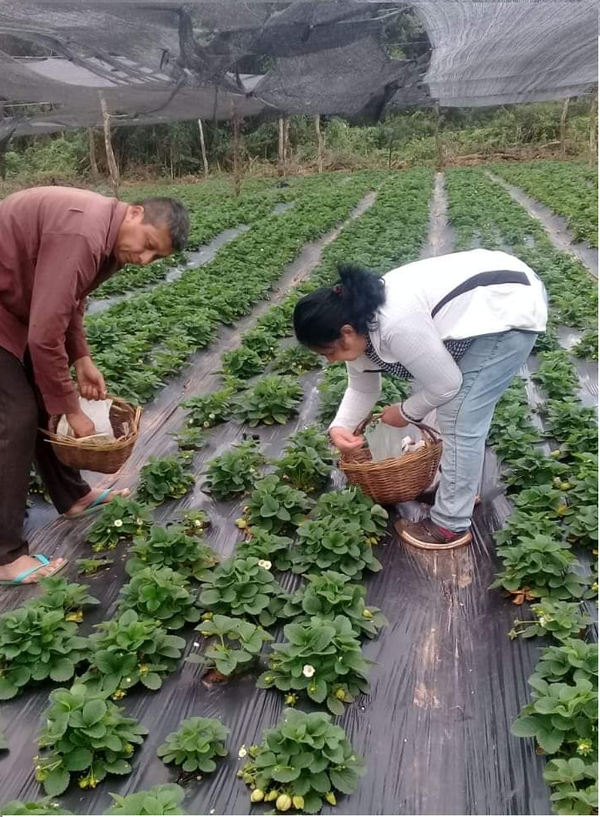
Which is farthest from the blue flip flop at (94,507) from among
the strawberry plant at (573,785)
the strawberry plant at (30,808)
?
the strawberry plant at (573,785)

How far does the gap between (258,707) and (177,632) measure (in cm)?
56

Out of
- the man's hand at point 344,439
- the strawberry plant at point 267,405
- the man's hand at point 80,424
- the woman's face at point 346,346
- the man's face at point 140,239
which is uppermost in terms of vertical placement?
the man's face at point 140,239

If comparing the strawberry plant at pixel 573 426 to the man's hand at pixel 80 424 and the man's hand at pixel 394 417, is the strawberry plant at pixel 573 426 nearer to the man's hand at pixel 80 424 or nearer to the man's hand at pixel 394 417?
the man's hand at pixel 394 417

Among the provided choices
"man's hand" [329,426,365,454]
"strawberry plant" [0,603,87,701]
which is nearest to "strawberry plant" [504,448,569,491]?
"man's hand" [329,426,365,454]

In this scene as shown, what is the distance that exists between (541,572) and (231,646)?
131cm

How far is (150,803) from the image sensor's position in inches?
75.8

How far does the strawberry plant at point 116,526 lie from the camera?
3496 millimetres

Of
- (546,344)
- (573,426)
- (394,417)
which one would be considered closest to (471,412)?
(394,417)

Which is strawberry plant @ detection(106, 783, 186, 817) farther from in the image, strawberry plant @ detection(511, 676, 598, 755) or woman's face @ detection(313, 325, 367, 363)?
woman's face @ detection(313, 325, 367, 363)

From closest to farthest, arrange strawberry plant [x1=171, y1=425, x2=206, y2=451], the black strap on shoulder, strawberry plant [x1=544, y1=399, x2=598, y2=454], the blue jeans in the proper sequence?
the black strap on shoulder < the blue jeans < strawberry plant [x1=544, y1=399, x2=598, y2=454] < strawberry plant [x1=171, y1=425, x2=206, y2=451]

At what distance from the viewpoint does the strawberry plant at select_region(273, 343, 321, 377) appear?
580cm

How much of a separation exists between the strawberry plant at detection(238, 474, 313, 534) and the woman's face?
0.97 metres

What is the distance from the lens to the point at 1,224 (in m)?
2.83

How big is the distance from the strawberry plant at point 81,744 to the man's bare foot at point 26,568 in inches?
40.5
